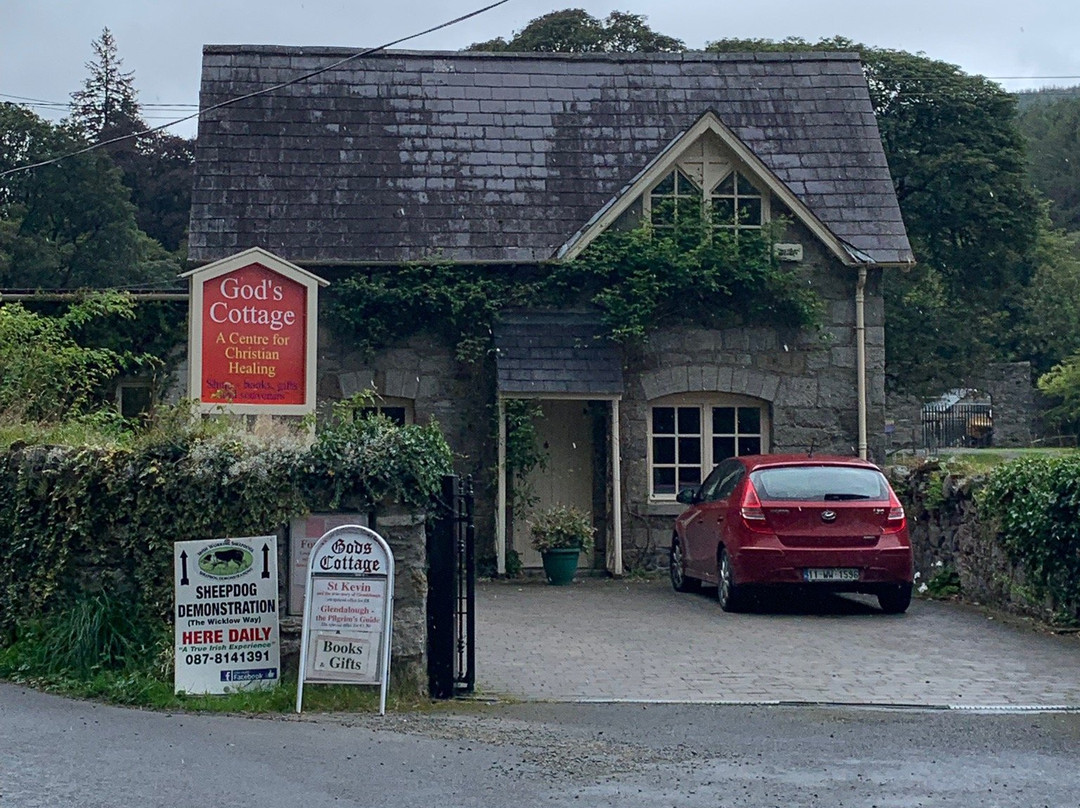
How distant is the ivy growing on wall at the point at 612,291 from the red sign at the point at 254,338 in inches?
240

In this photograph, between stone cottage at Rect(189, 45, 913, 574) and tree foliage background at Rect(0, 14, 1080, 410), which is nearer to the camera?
stone cottage at Rect(189, 45, 913, 574)

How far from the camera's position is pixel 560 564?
1738cm

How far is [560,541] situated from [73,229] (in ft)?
105

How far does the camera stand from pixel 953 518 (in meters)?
15.6

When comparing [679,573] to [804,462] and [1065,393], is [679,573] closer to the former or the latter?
[804,462]

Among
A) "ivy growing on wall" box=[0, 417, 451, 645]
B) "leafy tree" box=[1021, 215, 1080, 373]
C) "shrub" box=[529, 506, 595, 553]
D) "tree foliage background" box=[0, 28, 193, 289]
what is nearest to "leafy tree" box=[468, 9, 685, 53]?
"tree foliage background" box=[0, 28, 193, 289]

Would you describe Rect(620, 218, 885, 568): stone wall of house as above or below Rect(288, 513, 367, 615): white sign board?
above

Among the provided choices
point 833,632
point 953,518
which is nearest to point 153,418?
point 833,632

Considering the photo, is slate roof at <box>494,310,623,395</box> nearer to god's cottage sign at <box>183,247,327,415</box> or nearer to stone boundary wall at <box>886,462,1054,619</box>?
stone boundary wall at <box>886,462,1054,619</box>

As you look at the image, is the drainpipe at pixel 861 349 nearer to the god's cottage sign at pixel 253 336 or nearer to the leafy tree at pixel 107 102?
the god's cottage sign at pixel 253 336

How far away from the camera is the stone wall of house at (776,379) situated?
733 inches

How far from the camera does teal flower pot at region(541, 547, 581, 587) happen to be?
17328mm

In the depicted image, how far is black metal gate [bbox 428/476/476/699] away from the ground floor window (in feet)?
30.6

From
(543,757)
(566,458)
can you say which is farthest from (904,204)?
(543,757)
